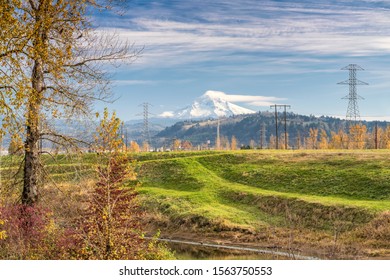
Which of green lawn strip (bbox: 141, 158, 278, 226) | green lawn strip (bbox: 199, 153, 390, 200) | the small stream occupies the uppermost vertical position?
green lawn strip (bbox: 199, 153, 390, 200)

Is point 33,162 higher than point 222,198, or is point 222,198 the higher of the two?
point 33,162

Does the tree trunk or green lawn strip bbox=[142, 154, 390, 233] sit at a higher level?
the tree trunk

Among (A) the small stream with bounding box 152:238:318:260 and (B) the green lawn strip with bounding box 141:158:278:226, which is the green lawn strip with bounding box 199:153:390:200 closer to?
(B) the green lawn strip with bounding box 141:158:278:226

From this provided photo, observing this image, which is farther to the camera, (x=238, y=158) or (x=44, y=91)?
(x=238, y=158)

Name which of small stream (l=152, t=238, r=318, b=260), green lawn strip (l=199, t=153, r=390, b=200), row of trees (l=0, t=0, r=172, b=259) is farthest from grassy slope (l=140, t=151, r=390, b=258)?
row of trees (l=0, t=0, r=172, b=259)

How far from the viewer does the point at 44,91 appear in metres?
24.8

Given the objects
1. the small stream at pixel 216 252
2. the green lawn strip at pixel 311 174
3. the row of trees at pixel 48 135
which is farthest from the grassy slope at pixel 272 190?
the row of trees at pixel 48 135

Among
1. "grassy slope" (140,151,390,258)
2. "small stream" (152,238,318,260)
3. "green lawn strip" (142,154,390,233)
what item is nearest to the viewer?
"small stream" (152,238,318,260)

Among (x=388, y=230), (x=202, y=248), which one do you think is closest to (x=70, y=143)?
(x=202, y=248)

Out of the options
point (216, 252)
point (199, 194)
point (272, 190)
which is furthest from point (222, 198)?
point (216, 252)

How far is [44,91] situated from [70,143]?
2815 mm

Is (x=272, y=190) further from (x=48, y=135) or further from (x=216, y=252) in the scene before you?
(x=48, y=135)
